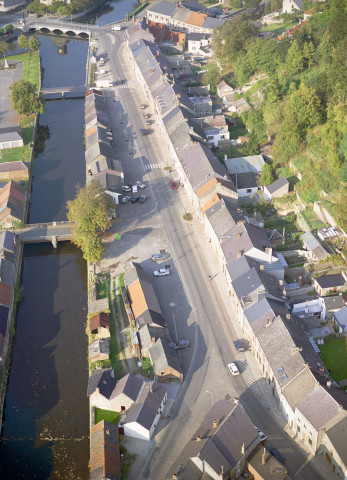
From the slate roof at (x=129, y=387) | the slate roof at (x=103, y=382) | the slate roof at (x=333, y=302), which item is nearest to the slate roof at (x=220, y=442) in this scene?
the slate roof at (x=129, y=387)

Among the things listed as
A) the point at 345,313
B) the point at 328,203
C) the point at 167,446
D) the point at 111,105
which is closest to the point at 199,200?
the point at 328,203

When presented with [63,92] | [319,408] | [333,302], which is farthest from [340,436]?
[63,92]

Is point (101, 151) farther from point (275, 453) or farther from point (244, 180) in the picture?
point (275, 453)

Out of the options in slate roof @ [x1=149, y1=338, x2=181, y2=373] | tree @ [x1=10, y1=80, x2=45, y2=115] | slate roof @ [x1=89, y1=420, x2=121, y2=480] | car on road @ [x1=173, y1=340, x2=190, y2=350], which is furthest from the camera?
tree @ [x1=10, y1=80, x2=45, y2=115]

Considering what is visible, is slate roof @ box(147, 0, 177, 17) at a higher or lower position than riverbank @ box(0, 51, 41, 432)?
higher

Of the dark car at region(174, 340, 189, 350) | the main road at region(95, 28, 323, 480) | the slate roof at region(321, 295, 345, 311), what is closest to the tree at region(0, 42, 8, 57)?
the main road at region(95, 28, 323, 480)

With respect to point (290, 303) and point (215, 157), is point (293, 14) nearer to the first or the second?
point (215, 157)

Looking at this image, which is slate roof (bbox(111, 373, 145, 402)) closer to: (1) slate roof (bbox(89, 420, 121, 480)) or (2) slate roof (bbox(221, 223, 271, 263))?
(1) slate roof (bbox(89, 420, 121, 480))
